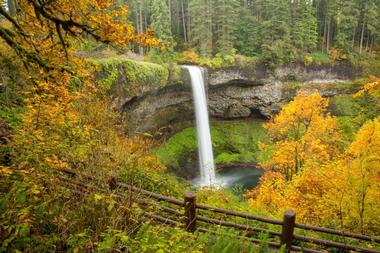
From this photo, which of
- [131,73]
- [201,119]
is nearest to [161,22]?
[201,119]

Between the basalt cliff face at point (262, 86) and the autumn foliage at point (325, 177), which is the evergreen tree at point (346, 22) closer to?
the basalt cliff face at point (262, 86)

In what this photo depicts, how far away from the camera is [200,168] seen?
29.6m

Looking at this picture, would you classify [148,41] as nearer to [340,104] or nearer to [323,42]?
[340,104]

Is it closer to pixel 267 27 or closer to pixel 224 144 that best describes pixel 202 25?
pixel 267 27

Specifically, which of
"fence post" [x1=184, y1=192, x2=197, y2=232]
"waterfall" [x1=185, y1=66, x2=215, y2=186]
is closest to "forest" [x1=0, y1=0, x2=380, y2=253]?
"fence post" [x1=184, y1=192, x2=197, y2=232]

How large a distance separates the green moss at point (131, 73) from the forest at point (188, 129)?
0.12 metres

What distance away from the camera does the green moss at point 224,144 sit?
29422 millimetres

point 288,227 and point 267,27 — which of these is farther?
point 267,27

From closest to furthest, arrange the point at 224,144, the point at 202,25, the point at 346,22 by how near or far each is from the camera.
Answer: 1. the point at 224,144
2. the point at 202,25
3. the point at 346,22

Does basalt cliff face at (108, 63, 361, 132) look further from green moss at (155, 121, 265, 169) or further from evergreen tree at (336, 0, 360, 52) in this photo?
evergreen tree at (336, 0, 360, 52)

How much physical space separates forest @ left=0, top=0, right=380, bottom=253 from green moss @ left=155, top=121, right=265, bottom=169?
0.18 m

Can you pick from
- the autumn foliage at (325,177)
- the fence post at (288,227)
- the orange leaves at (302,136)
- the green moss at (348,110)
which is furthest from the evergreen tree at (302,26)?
the fence post at (288,227)

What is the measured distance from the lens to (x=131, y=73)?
19719mm

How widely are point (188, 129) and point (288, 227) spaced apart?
2708 cm
